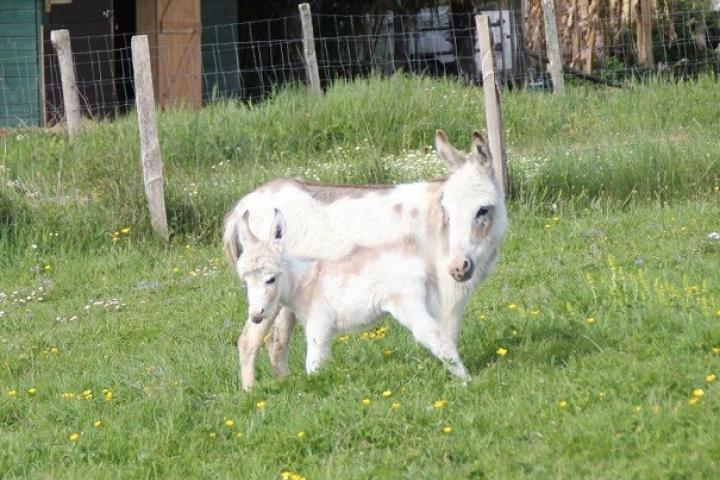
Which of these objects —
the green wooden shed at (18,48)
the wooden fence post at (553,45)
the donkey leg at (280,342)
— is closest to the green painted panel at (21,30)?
the green wooden shed at (18,48)

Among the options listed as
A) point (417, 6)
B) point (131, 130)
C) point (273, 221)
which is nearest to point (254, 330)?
point (273, 221)

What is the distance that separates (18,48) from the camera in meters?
18.5

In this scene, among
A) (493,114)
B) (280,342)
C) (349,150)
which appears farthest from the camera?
(349,150)

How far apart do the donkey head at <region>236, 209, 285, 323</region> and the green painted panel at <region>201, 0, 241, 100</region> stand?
14657 millimetres

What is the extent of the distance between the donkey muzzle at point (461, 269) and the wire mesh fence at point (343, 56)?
11.4 meters

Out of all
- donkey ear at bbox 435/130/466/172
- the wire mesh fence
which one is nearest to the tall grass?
the wire mesh fence

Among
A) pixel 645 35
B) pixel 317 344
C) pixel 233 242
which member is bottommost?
pixel 317 344

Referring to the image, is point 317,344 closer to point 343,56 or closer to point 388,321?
point 388,321

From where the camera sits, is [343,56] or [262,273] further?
[343,56]

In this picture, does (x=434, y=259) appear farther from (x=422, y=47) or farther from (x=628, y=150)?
(x=422, y=47)

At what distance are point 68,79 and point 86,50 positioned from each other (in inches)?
262

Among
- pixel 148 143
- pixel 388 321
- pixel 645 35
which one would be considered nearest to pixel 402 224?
pixel 388 321

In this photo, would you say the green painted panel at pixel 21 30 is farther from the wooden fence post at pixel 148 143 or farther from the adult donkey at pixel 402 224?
the adult donkey at pixel 402 224

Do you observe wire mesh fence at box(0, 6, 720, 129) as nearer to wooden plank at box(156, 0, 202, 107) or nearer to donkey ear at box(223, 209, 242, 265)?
wooden plank at box(156, 0, 202, 107)
